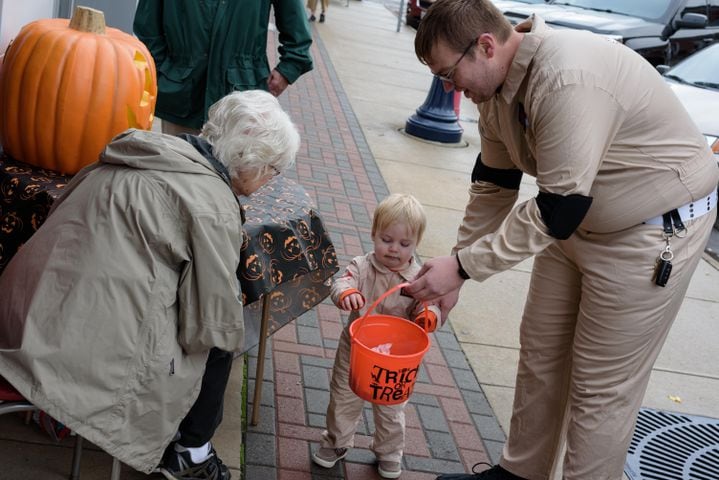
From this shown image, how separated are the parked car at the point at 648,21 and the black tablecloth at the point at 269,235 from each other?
8.37 m

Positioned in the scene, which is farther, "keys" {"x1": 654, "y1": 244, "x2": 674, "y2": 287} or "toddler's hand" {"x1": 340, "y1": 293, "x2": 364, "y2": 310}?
"toddler's hand" {"x1": 340, "y1": 293, "x2": 364, "y2": 310}

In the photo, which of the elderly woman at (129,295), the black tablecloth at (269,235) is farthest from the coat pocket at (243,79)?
the elderly woman at (129,295)

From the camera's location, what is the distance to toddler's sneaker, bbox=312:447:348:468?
362 cm

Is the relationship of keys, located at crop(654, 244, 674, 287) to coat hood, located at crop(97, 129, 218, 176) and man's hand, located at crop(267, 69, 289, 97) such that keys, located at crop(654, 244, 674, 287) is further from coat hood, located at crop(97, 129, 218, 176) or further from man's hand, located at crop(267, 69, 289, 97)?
man's hand, located at crop(267, 69, 289, 97)

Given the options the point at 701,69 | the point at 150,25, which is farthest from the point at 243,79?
the point at 701,69

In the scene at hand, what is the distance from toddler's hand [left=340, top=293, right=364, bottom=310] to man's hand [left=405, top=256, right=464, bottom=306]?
30 cm

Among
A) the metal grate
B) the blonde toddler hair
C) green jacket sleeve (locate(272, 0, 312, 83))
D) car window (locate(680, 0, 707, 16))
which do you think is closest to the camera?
the blonde toddler hair

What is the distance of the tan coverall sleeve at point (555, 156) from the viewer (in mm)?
2609

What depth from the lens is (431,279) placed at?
2980mm

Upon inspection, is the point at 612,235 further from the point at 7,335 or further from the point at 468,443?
the point at 7,335

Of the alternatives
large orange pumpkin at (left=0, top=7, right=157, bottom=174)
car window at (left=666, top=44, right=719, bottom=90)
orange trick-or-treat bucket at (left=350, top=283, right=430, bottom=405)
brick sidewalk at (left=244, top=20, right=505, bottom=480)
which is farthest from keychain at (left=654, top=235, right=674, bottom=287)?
car window at (left=666, top=44, right=719, bottom=90)

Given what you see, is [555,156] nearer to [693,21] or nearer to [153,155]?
[153,155]

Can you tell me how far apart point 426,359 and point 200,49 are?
2035 millimetres

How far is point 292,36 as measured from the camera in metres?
4.82
